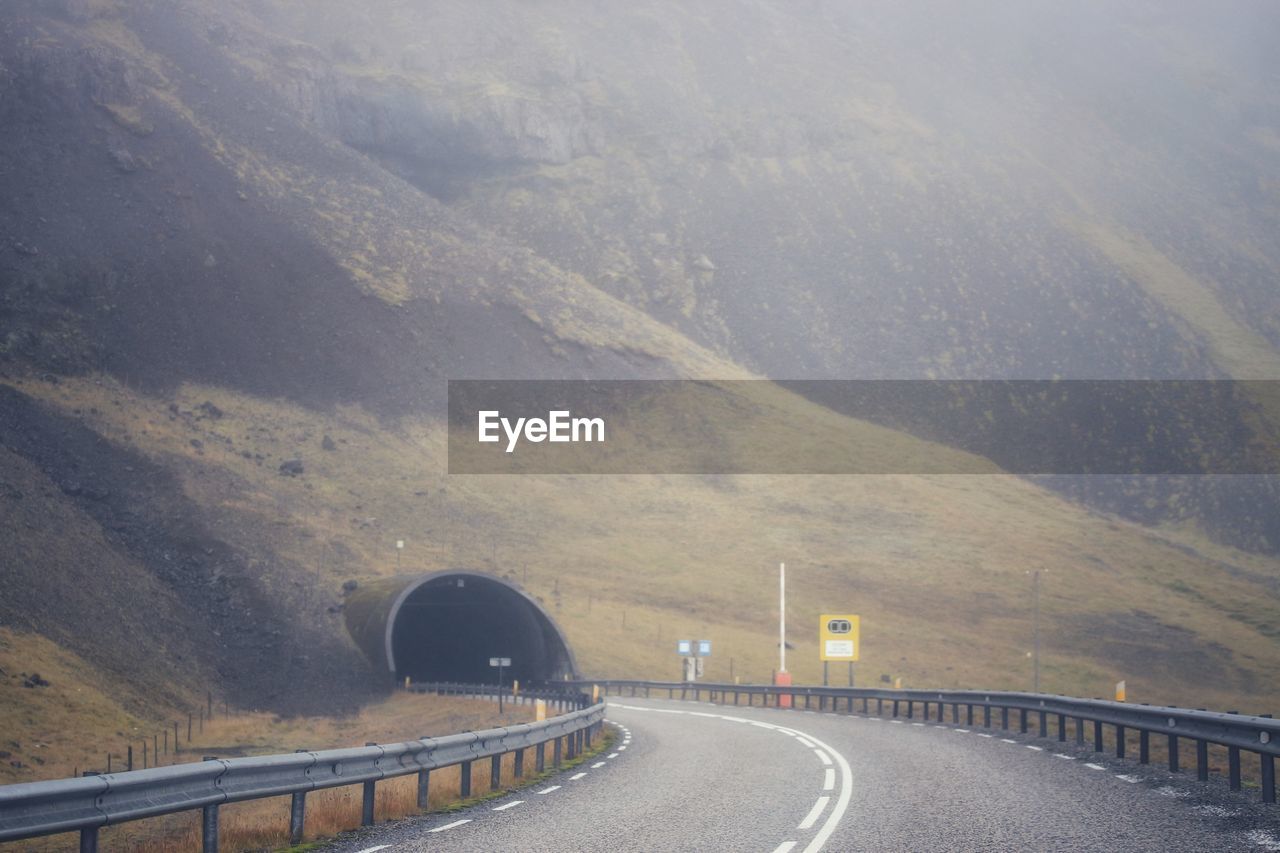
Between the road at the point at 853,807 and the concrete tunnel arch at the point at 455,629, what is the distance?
29835 mm

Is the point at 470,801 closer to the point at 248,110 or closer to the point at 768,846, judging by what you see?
the point at 768,846

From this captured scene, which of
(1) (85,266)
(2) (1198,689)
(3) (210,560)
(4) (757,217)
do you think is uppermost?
(4) (757,217)

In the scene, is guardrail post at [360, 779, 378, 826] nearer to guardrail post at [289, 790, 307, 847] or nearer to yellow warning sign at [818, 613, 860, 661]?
guardrail post at [289, 790, 307, 847]

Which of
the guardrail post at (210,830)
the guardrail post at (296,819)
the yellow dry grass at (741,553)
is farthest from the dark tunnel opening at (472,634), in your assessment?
the guardrail post at (210,830)

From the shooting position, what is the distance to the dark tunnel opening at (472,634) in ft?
170

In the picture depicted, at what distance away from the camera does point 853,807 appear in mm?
13578

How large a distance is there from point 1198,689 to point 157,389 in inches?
Result: 2901

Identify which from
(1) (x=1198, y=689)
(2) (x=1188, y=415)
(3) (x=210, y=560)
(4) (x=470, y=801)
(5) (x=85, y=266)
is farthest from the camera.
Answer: (2) (x=1188, y=415)

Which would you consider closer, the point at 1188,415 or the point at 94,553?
the point at 94,553

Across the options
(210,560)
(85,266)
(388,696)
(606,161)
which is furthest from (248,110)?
(388,696)

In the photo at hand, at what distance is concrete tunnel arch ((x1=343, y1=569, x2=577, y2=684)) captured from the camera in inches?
2007

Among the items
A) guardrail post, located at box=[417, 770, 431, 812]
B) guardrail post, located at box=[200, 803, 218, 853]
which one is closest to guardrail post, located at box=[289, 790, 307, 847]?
guardrail post, located at box=[200, 803, 218, 853]

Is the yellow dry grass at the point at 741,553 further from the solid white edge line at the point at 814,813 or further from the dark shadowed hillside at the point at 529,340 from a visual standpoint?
the solid white edge line at the point at 814,813

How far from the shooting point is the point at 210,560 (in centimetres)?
6600
